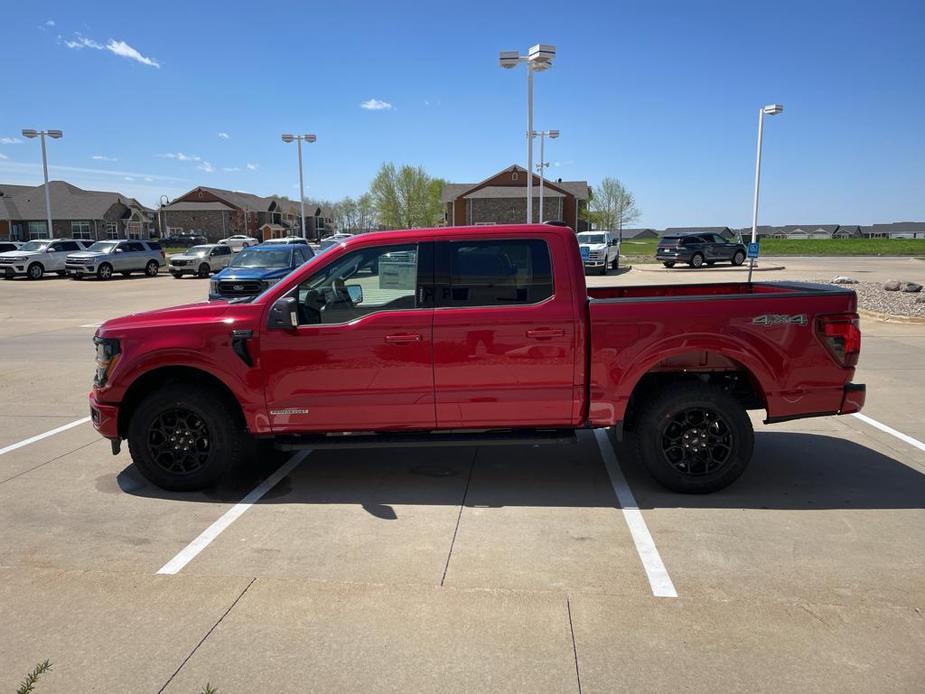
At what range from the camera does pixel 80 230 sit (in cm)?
7062

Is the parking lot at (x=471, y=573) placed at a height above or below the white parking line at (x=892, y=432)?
below

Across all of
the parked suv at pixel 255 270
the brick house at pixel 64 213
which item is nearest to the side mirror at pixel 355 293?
the parked suv at pixel 255 270

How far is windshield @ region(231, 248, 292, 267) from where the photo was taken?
57.8 feet

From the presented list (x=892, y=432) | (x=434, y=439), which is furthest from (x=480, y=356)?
(x=892, y=432)

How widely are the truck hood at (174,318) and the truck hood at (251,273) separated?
37.2 feet

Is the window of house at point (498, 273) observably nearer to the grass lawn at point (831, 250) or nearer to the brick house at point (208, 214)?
the grass lawn at point (831, 250)

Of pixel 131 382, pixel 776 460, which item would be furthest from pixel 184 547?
pixel 776 460

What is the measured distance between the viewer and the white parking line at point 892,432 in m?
5.86

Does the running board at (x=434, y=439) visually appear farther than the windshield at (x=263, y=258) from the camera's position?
No

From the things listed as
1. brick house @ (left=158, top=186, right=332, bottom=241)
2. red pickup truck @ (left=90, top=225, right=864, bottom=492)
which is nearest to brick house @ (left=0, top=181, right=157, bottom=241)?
brick house @ (left=158, top=186, right=332, bottom=241)

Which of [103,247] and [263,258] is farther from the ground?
[103,247]

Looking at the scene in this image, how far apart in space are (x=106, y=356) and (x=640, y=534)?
155 inches

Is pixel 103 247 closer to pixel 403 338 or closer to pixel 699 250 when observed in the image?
pixel 699 250

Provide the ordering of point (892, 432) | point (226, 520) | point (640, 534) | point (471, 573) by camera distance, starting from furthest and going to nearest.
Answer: point (892, 432) → point (226, 520) → point (640, 534) → point (471, 573)
